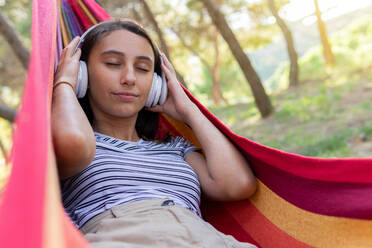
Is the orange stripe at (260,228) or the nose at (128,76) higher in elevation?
the nose at (128,76)

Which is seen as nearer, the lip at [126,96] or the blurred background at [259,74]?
the lip at [126,96]

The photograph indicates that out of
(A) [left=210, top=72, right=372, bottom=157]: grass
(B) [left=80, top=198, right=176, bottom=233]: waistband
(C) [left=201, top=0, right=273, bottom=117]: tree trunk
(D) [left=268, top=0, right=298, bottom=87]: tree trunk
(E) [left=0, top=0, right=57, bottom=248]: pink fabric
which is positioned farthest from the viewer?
(D) [left=268, top=0, right=298, bottom=87]: tree trunk

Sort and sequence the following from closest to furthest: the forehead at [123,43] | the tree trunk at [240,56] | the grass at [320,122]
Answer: the forehead at [123,43], the grass at [320,122], the tree trunk at [240,56]

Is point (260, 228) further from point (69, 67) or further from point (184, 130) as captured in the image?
point (69, 67)

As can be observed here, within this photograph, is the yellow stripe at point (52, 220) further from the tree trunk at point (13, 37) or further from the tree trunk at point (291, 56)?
the tree trunk at point (291, 56)

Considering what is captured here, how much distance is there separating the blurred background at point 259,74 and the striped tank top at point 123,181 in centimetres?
30

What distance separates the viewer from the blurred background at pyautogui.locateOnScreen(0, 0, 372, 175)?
500cm

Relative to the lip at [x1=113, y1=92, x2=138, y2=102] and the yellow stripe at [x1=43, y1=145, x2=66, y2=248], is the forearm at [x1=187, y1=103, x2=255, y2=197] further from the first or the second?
the yellow stripe at [x1=43, y1=145, x2=66, y2=248]

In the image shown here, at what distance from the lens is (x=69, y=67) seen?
61.3 inches

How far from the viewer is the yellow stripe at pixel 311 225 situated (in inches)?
54.2

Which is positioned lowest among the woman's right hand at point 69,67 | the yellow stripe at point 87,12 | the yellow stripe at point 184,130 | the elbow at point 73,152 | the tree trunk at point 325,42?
the tree trunk at point 325,42

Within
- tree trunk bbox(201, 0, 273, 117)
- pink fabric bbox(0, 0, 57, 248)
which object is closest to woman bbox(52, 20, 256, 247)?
pink fabric bbox(0, 0, 57, 248)

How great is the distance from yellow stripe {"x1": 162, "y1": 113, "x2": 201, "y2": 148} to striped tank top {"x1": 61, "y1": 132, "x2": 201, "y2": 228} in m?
0.29

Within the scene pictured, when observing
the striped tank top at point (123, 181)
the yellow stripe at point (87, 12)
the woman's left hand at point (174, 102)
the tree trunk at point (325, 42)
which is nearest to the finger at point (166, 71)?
the woman's left hand at point (174, 102)
